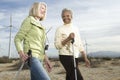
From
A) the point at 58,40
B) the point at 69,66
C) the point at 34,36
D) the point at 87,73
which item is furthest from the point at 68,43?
the point at 87,73

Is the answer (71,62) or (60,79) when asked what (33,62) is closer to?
(71,62)

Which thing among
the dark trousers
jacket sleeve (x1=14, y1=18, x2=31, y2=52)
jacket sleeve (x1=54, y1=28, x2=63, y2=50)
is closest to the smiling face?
jacket sleeve (x1=54, y1=28, x2=63, y2=50)

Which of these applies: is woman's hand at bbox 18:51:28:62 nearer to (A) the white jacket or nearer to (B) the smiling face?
(A) the white jacket

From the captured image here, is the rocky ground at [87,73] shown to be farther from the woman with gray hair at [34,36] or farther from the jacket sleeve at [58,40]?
the woman with gray hair at [34,36]

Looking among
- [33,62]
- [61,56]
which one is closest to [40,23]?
[33,62]

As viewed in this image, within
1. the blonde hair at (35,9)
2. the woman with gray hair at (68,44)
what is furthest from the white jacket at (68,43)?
the blonde hair at (35,9)

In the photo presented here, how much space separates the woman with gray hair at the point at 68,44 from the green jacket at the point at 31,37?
1.01m

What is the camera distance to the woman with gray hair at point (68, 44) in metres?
6.43

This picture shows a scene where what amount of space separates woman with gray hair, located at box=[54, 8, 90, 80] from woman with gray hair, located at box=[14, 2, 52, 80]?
35.5 inches

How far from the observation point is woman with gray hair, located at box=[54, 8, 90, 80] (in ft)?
21.1

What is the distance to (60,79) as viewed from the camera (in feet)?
44.1

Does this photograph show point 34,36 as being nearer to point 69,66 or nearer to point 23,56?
point 23,56

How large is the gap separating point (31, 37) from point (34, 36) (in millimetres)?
47

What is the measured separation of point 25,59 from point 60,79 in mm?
8525
